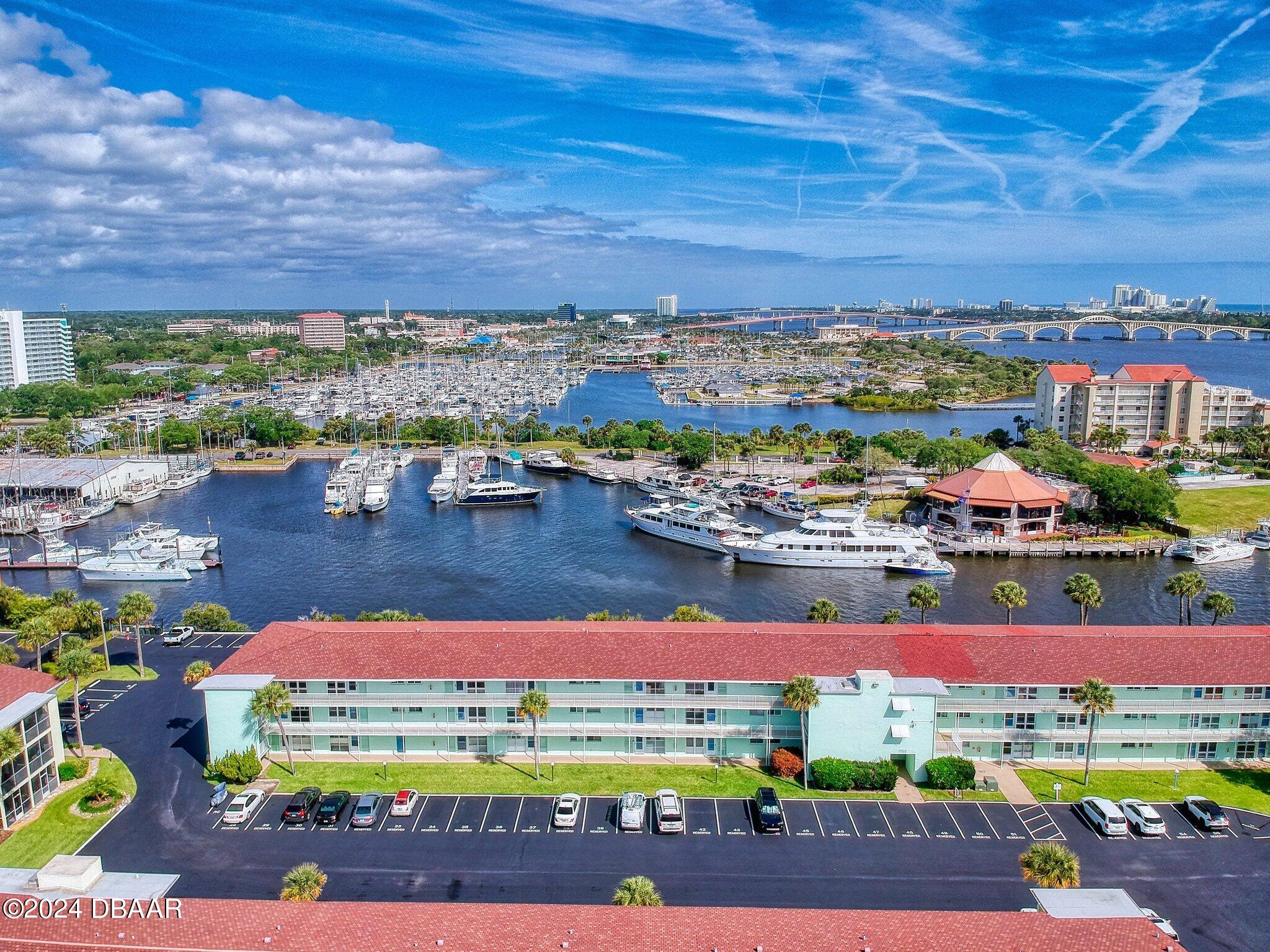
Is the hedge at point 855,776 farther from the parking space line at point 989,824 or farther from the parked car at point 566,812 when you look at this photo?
the parked car at point 566,812

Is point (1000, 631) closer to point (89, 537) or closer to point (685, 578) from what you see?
point (685, 578)

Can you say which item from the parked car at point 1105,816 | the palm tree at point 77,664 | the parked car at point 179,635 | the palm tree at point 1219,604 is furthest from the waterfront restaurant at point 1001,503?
the palm tree at point 77,664

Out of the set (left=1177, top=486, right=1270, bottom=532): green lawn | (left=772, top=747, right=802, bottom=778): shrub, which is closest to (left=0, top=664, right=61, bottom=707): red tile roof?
(left=772, top=747, right=802, bottom=778): shrub

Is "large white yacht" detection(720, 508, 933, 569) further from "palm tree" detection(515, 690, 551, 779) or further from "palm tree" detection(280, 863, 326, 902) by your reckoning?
"palm tree" detection(280, 863, 326, 902)

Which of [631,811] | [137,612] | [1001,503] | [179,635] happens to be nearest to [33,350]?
[179,635]

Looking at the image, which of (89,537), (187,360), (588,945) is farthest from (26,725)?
(187,360)
